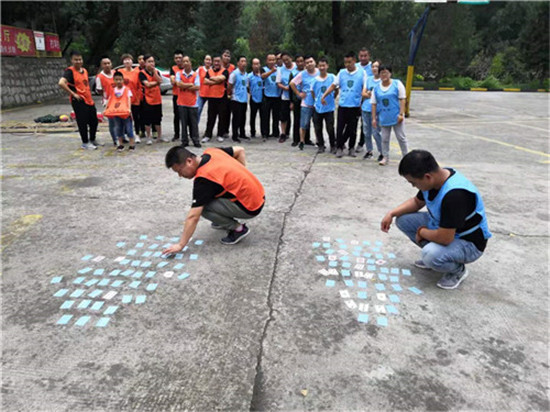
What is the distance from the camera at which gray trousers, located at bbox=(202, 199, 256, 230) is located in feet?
12.3

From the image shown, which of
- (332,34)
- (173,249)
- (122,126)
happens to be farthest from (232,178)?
(332,34)

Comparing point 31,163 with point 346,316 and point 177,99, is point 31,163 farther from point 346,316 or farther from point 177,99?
point 346,316

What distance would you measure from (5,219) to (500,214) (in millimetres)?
5516

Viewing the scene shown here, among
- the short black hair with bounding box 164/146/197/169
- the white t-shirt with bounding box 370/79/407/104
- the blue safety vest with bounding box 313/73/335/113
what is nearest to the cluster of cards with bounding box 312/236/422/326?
the short black hair with bounding box 164/146/197/169

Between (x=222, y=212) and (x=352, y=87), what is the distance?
4138 millimetres

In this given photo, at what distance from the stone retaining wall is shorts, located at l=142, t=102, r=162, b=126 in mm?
7893

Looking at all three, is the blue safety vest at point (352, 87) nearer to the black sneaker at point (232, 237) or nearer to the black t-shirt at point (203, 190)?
the black sneaker at point (232, 237)

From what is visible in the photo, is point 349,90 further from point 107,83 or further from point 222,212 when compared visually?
point 107,83

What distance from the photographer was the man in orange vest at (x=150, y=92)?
25.3 feet

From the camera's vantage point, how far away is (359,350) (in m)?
2.53

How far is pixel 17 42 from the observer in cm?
1357

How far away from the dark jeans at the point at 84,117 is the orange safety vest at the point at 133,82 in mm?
779

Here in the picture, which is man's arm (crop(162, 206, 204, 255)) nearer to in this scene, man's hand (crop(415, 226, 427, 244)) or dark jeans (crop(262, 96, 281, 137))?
man's hand (crop(415, 226, 427, 244))

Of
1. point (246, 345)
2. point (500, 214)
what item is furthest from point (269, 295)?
point (500, 214)
